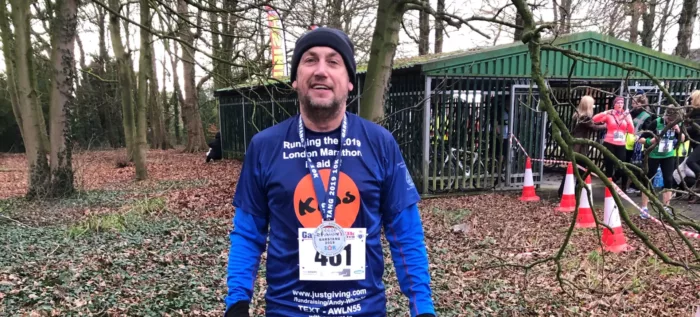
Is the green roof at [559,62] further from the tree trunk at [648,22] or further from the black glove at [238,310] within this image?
the tree trunk at [648,22]

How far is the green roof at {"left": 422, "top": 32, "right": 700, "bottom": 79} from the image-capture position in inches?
348

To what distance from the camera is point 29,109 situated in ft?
26.6

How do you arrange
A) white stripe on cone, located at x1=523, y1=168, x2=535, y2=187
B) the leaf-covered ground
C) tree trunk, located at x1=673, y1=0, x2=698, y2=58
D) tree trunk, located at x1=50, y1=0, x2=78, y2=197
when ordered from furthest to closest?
tree trunk, located at x1=673, y1=0, x2=698, y2=58
white stripe on cone, located at x1=523, y1=168, x2=535, y2=187
tree trunk, located at x1=50, y1=0, x2=78, y2=197
the leaf-covered ground

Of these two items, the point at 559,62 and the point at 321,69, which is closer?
the point at 321,69

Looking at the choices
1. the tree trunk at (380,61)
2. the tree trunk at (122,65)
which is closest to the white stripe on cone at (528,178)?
the tree trunk at (380,61)

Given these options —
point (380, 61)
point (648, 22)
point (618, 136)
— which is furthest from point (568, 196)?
point (648, 22)

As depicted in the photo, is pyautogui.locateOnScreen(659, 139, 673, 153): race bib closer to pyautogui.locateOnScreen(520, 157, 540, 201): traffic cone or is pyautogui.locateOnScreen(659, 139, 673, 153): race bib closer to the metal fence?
the metal fence

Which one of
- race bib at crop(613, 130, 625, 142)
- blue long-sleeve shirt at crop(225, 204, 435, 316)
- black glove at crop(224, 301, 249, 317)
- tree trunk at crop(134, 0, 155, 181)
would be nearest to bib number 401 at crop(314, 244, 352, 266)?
blue long-sleeve shirt at crop(225, 204, 435, 316)

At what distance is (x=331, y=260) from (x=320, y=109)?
58 centimetres

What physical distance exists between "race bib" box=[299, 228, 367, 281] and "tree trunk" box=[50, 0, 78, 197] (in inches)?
308

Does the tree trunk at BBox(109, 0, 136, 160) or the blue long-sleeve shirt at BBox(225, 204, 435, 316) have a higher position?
the tree trunk at BBox(109, 0, 136, 160)

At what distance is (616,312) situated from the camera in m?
3.86

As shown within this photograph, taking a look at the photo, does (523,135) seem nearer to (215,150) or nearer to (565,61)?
(565,61)

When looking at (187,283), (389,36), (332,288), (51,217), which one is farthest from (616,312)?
(51,217)
